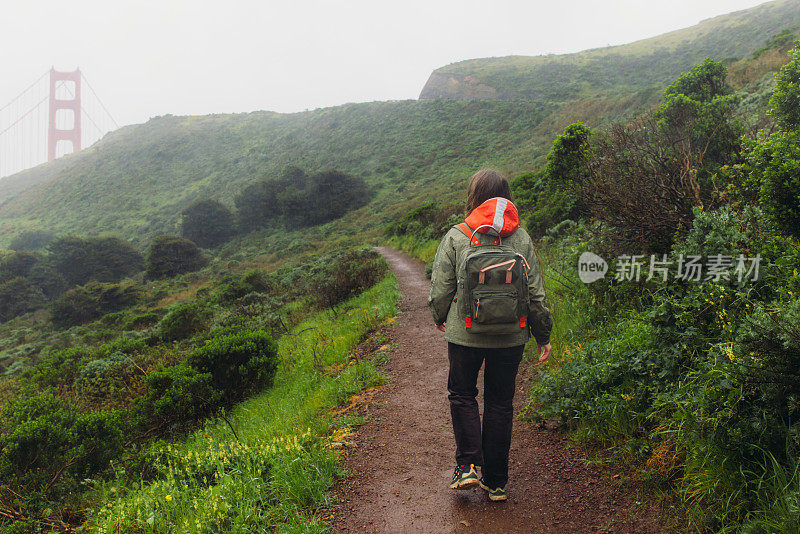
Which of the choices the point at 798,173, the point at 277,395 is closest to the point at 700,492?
the point at 798,173

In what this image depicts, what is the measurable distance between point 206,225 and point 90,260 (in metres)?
9.38

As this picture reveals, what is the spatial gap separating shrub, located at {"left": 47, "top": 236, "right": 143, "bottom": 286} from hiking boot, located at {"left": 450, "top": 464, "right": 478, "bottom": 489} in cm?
3476

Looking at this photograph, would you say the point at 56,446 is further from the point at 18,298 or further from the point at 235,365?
the point at 18,298

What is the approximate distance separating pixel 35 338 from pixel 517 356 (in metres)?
24.1

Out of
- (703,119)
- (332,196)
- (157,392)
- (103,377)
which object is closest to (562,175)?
(703,119)

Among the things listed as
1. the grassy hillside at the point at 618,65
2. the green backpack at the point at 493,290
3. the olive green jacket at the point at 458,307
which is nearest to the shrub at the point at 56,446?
the olive green jacket at the point at 458,307

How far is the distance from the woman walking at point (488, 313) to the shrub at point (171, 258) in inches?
1224

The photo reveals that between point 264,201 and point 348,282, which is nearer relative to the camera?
point 348,282

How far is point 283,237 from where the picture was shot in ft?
112

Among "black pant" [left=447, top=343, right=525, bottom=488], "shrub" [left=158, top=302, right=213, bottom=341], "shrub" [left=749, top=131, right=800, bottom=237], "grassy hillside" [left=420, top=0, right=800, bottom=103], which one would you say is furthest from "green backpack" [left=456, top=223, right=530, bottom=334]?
"grassy hillside" [left=420, top=0, right=800, bottom=103]

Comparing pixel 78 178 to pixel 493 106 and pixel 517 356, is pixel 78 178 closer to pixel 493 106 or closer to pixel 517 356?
pixel 493 106

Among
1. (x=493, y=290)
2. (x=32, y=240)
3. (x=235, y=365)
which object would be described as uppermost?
(x=493, y=290)

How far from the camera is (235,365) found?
6312 millimetres

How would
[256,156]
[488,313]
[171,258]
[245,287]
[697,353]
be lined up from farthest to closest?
[256,156] → [171,258] → [245,287] → [697,353] → [488,313]
